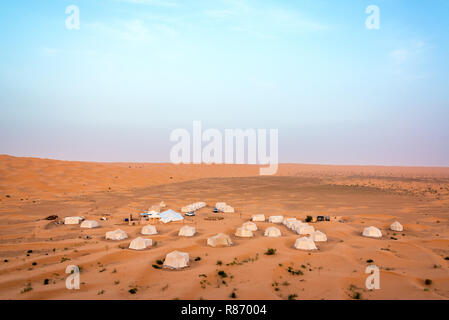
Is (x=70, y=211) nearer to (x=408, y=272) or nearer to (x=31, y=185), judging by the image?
(x=31, y=185)

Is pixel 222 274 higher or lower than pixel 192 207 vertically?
higher

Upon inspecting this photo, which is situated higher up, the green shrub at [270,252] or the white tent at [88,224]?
the white tent at [88,224]

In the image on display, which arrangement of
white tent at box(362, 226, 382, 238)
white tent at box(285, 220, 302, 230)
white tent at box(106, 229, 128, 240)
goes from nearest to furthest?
white tent at box(106, 229, 128, 240) → white tent at box(362, 226, 382, 238) → white tent at box(285, 220, 302, 230)

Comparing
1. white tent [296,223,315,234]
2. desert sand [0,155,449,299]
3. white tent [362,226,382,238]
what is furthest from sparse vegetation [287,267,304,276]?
white tent [362,226,382,238]

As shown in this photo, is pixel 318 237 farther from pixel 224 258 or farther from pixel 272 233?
pixel 224 258

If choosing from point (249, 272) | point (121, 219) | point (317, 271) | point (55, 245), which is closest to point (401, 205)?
point (317, 271)

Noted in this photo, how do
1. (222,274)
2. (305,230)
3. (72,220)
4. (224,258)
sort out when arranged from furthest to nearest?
(72,220) < (305,230) < (224,258) < (222,274)

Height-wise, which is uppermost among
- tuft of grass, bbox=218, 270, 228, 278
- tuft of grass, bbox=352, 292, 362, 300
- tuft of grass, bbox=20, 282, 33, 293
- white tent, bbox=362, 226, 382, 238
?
tuft of grass, bbox=20, 282, 33, 293

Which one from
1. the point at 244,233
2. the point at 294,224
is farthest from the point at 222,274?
the point at 294,224

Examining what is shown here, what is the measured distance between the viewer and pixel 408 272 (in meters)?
20.7

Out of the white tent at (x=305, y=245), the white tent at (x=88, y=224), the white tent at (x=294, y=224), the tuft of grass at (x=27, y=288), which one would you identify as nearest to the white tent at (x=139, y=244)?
the tuft of grass at (x=27, y=288)

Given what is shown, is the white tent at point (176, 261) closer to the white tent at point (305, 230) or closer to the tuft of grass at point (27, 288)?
the tuft of grass at point (27, 288)

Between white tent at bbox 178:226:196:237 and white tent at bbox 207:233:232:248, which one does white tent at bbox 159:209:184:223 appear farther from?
white tent at bbox 207:233:232:248

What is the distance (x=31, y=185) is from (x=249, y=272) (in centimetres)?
5825
